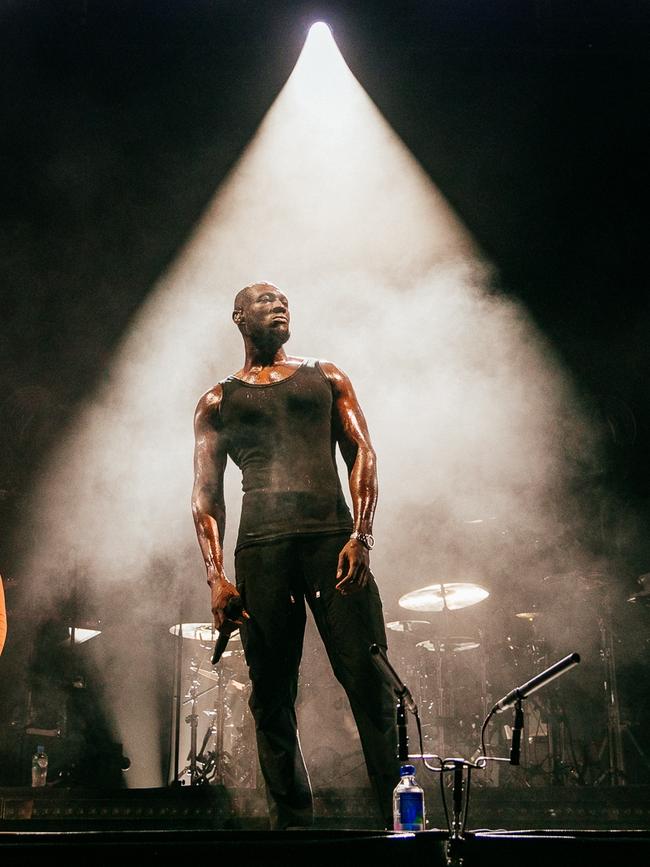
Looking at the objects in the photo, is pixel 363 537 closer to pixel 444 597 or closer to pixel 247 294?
pixel 247 294

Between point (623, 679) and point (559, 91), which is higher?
point (559, 91)

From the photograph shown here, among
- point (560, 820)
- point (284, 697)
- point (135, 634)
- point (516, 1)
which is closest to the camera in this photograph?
point (284, 697)

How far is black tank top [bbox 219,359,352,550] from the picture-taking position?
3.05m

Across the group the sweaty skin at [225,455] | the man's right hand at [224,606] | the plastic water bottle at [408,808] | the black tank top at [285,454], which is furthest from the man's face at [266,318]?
the plastic water bottle at [408,808]

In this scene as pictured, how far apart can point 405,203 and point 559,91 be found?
1319 millimetres

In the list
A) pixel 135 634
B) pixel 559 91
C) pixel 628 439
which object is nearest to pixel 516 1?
pixel 559 91

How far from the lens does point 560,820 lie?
4.34 meters

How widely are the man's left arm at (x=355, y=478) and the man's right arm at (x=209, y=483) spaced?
463mm

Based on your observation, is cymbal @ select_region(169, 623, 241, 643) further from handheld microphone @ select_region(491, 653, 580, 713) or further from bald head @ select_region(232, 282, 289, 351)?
handheld microphone @ select_region(491, 653, 580, 713)

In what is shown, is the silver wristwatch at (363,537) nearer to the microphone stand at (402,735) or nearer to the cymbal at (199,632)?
the microphone stand at (402,735)

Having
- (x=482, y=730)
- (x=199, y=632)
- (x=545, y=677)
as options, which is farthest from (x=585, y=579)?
(x=545, y=677)

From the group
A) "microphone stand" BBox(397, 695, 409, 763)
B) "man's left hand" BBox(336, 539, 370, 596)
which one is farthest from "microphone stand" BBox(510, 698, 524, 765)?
"man's left hand" BBox(336, 539, 370, 596)

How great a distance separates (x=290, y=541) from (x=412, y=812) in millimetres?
969

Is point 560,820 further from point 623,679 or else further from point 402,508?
point 402,508
